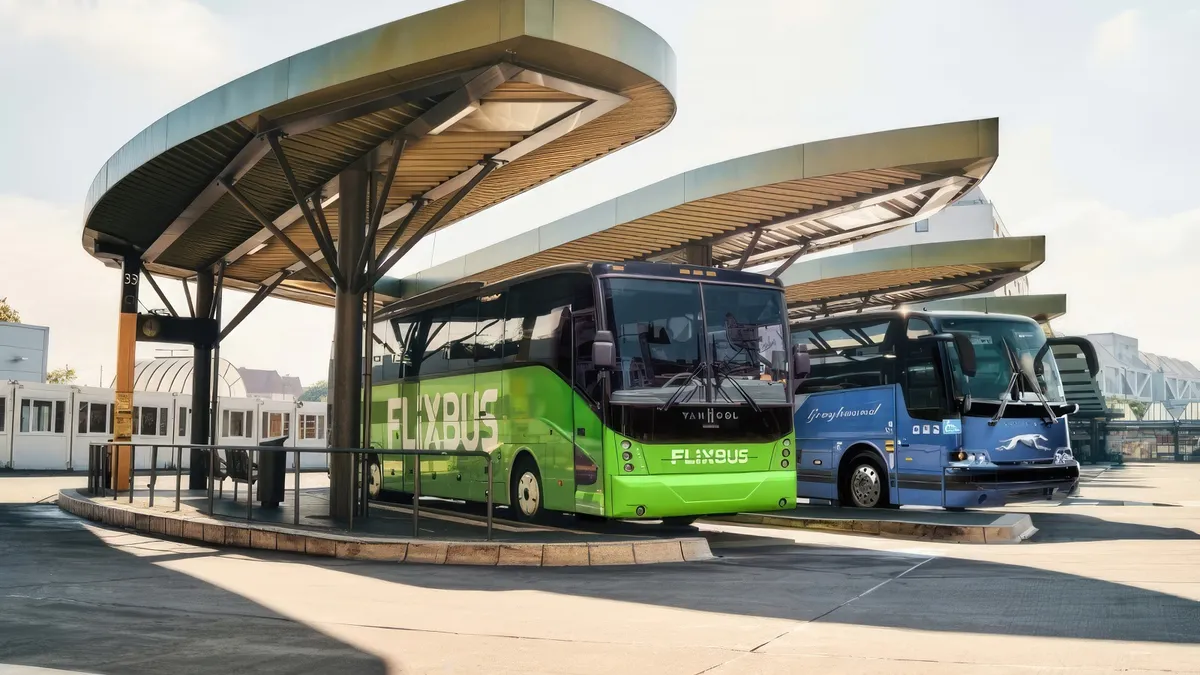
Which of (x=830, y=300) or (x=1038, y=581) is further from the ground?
(x=830, y=300)

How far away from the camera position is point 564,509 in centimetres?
1252

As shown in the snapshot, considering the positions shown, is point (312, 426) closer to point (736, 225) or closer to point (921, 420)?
point (736, 225)

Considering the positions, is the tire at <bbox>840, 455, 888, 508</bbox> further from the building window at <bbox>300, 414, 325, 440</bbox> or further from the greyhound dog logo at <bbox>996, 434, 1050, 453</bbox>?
the building window at <bbox>300, 414, 325, 440</bbox>

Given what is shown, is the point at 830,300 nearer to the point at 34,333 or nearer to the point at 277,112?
the point at 277,112

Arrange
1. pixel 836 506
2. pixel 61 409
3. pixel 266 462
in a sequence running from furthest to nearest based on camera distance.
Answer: pixel 61 409 → pixel 836 506 → pixel 266 462

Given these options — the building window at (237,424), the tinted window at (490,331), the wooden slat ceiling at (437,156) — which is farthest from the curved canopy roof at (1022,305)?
the building window at (237,424)

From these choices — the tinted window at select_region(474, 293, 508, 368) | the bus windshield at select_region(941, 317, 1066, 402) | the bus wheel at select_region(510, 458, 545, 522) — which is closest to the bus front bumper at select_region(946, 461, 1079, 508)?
the bus windshield at select_region(941, 317, 1066, 402)

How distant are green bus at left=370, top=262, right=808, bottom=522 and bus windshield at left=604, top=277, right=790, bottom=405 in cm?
1

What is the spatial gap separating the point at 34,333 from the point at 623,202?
3991 cm

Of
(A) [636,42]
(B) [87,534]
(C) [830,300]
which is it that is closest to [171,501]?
(B) [87,534]

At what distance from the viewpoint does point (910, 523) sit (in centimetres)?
1356

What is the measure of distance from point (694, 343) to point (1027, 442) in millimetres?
6113

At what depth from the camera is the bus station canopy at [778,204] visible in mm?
16875

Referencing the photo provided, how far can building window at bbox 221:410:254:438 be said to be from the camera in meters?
38.4
